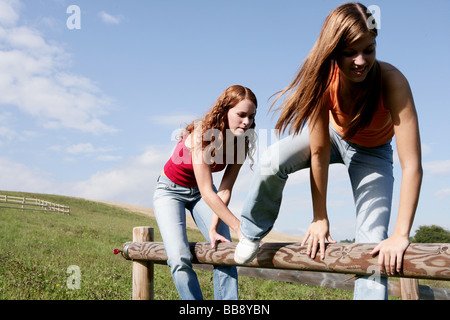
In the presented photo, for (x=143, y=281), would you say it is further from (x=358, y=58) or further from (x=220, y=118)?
(x=358, y=58)

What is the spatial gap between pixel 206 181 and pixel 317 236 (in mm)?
1216

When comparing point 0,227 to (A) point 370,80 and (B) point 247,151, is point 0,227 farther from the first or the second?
(A) point 370,80

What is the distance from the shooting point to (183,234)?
3926mm

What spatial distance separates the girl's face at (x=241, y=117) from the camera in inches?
144

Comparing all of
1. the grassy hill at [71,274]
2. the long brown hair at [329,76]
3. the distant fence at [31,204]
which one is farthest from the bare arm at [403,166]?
the distant fence at [31,204]

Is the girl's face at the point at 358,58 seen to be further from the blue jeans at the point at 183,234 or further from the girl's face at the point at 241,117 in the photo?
the blue jeans at the point at 183,234

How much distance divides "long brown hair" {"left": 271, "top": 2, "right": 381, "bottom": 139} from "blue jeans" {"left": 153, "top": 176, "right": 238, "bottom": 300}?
62.2 inches

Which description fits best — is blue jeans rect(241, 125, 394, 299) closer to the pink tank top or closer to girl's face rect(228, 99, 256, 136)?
girl's face rect(228, 99, 256, 136)

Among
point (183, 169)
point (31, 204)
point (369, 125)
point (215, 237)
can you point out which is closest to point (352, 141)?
point (369, 125)

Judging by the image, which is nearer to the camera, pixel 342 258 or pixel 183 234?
pixel 342 258

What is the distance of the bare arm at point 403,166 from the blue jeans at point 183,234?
5.76 ft

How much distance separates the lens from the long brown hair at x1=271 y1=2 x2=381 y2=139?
7.95 ft
